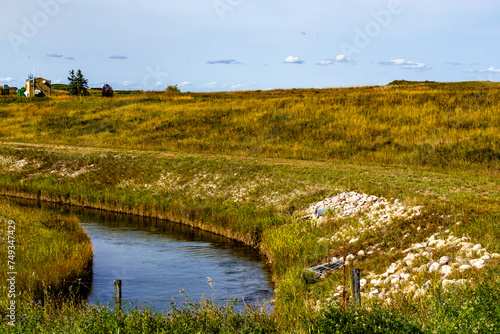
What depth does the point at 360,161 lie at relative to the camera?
33.4 metres

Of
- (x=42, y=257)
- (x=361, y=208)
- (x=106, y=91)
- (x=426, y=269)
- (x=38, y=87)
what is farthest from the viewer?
(x=38, y=87)

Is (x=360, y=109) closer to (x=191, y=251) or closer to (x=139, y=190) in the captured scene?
(x=139, y=190)

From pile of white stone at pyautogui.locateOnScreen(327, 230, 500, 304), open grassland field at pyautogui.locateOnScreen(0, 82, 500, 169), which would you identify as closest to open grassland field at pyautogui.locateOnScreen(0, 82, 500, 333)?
pile of white stone at pyautogui.locateOnScreen(327, 230, 500, 304)

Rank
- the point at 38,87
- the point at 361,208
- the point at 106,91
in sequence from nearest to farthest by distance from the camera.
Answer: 1. the point at 361,208
2. the point at 106,91
3. the point at 38,87

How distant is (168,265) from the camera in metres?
19.2

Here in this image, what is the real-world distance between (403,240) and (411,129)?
2510cm

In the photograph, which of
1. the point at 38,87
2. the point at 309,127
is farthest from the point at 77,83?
the point at 309,127

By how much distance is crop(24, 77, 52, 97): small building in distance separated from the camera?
365 feet

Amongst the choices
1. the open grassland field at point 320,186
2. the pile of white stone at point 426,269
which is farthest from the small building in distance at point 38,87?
the pile of white stone at point 426,269

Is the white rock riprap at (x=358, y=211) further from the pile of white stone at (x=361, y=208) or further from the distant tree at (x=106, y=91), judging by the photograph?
the distant tree at (x=106, y=91)

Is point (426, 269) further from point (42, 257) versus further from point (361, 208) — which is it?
point (42, 257)

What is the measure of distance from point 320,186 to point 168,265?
8.57 meters

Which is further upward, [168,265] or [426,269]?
[426,269]

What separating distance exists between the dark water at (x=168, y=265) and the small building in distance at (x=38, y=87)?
304 ft
